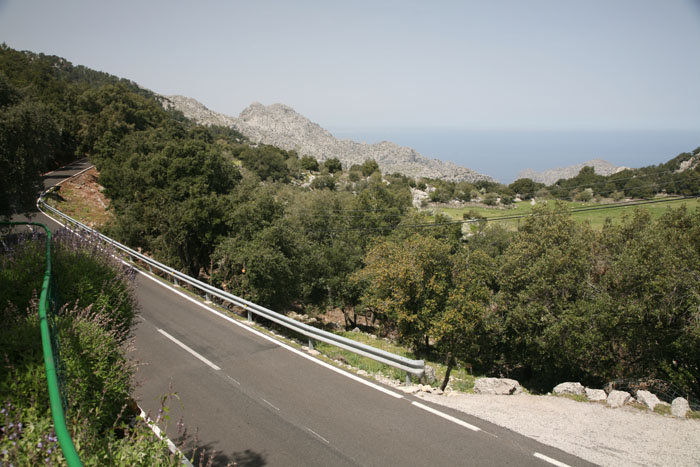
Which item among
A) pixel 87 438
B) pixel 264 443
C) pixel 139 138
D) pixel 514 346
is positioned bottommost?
pixel 514 346

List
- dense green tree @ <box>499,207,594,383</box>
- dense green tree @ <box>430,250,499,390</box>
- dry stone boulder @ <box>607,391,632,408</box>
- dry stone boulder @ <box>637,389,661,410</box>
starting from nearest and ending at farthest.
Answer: dry stone boulder @ <box>637,389,661,410</box>
dry stone boulder @ <box>607,391,632,408</box>
dense green tree @ <box>430,250,499,390</box>
dense green tree @ <box>499,207,594,383</box>

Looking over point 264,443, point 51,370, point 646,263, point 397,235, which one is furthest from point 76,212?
point 646,263

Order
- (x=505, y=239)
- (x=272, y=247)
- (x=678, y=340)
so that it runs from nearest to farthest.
Result: (x=678, y=340) → (x=272, y=247) → (x=505, y=239)

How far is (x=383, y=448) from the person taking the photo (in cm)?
646

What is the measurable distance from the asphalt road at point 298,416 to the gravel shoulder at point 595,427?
0.43 metres

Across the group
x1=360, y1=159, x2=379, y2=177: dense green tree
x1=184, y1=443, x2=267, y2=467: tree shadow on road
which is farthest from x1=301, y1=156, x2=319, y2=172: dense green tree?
x1=184, y1=443, x2=267, y2=467: tree shadow on road

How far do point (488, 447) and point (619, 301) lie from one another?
11598mm

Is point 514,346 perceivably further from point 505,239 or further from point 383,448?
point 505,239

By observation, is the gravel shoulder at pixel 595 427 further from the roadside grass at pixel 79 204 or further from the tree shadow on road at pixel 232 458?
the roadside grass at pixel 79 204

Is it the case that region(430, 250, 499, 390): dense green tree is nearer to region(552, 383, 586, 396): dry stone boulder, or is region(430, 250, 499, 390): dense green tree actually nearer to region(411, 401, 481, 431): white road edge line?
region(552, 383, 586, 396): dry stone boulder

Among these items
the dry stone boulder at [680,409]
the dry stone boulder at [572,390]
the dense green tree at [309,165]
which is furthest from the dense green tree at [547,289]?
the dense green tree at [309,165]

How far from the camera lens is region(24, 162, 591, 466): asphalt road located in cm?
625

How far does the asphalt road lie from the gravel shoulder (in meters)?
0.43

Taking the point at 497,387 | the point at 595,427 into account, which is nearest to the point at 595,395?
the point at 497,387
